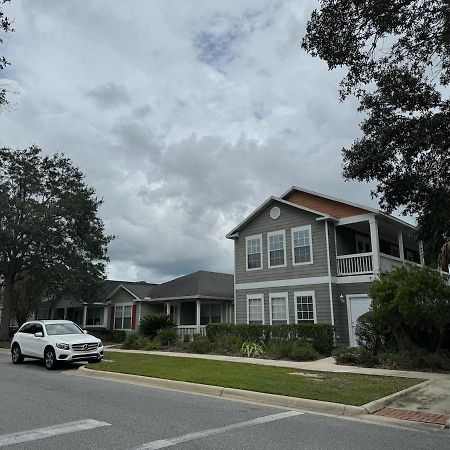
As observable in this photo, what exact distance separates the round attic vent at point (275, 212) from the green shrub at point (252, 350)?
298 inches

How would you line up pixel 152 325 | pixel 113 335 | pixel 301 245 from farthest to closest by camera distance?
pixel 113 335 < pixel 152 325 < pixel 301 245

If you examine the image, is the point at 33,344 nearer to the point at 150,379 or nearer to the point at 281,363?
the point at 150,379

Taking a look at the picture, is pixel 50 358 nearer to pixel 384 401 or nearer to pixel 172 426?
pixel 172 426

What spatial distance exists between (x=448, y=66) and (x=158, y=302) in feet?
90.0

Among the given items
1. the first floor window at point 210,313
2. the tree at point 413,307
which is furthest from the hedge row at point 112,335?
the tree at point 413,307

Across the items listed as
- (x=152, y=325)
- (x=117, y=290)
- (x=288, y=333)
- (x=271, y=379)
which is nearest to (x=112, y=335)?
(x=117, y=290)

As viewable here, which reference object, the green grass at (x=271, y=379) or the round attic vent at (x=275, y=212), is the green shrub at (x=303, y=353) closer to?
the green grass at (x=271, y=379)

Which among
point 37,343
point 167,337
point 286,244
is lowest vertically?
point 37,343

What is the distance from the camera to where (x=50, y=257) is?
32.3 m

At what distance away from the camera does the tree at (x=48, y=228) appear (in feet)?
98.9

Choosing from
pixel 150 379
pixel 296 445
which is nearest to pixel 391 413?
pixel 296 445

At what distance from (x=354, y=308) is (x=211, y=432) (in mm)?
→ 15515

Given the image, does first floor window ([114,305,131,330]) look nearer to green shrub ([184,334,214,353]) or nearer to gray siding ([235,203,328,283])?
gray siding ([235,203,328,283])

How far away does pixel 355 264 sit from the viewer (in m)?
21.9
